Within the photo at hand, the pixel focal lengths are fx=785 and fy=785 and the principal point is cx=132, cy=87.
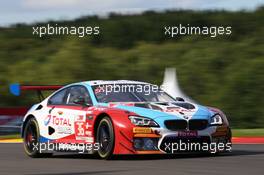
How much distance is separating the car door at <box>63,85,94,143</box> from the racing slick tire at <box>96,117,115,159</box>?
0.21m

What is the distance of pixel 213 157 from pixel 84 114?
6.50ft

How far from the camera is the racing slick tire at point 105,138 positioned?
35.1 feet

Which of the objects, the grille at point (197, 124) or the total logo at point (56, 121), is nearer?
the grille at point (197, 124)

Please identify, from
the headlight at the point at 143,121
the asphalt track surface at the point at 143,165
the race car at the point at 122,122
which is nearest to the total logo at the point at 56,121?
the race car at the point at 122,122

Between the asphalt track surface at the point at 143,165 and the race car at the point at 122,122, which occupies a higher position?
the race car at the point at 122,122

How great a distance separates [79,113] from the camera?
11.6 meters

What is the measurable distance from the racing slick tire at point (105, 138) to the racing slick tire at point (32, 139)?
1792mm

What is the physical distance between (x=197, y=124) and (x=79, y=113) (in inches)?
72.0

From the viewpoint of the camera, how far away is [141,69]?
4219 cm

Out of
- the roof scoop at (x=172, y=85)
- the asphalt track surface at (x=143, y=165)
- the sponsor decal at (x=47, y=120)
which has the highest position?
the roof scoop at (x=172, y=85)

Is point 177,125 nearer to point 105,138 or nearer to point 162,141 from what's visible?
point 162,141

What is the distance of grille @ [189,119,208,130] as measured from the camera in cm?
1078

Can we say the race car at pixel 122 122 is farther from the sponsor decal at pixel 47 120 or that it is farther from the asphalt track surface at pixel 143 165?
the asphalt track surface at pixel 143 165

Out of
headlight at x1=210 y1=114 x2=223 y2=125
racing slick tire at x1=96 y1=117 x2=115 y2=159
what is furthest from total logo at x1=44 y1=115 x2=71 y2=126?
headlight at x1=210 y1=114 x2=223 y2=125
